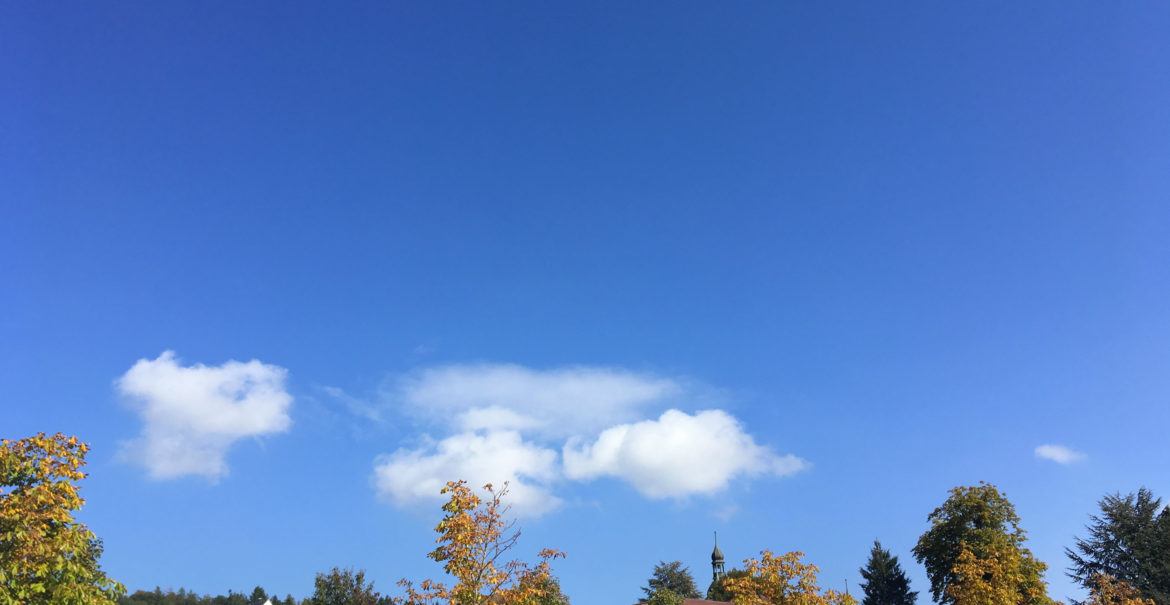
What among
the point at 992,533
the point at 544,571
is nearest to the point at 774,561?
the point at 544,571

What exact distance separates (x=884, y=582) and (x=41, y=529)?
242ft

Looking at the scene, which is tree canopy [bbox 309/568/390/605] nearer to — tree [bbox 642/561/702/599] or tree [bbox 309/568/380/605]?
tree [bbox 309/568/380/605]

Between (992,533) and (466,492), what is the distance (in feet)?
167

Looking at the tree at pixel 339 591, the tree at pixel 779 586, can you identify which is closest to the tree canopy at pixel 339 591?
the tree at pixel 339 591

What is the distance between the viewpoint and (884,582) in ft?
237

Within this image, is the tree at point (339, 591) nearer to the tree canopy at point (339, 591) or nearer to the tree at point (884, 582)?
the tree canopy at point (339, 591)

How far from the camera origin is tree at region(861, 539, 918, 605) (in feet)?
235

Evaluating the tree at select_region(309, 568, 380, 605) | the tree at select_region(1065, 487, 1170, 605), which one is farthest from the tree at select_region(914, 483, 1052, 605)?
the tree at select_region(309, 568, 380, 605)

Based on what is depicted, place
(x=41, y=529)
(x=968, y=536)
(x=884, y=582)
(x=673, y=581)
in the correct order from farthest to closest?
(x=673, y=581) < (x=884, y=582) < (x=968, y=536) < (x=41, y=529)

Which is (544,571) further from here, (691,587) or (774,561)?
(691,587)

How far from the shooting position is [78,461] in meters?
18.0

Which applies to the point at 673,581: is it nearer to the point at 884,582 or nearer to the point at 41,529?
the point at 884,582

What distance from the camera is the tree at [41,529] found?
640 inches

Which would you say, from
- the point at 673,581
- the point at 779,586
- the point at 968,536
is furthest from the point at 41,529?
the point at 673,581
